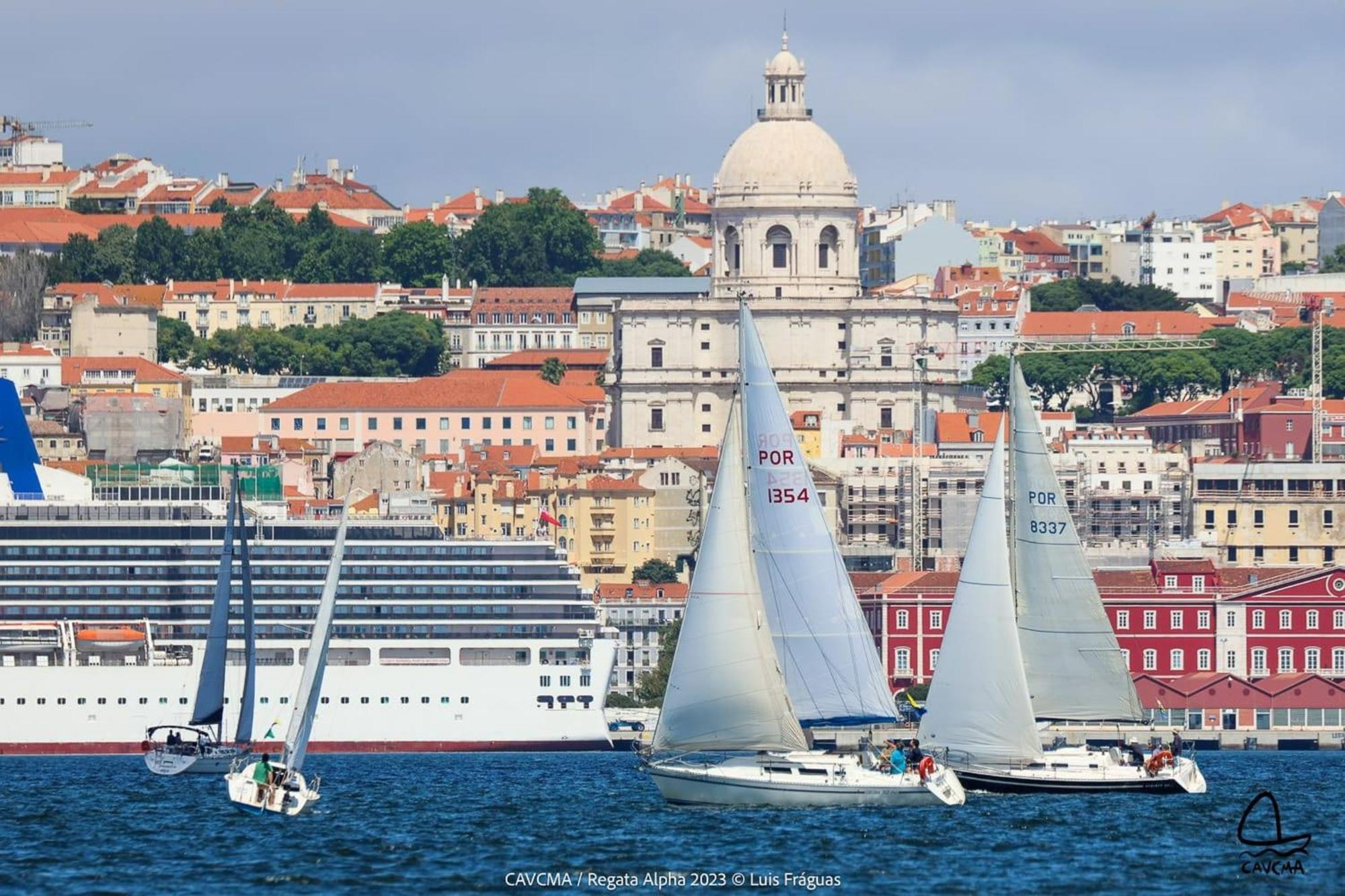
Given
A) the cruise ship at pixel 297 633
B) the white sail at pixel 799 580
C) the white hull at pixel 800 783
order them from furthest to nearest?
1. the cruise ship at pixel 297 633
2. the white sail at pixel 799 580
3. the white hull at pixel 800 783

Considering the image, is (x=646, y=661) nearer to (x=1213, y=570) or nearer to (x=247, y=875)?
(x=1213, y=570)

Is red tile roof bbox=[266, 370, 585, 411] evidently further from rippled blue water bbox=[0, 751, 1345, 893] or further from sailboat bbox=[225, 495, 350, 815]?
sailboat bbox=[225, 495, 350, 815]

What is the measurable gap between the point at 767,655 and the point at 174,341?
94818 millimetres

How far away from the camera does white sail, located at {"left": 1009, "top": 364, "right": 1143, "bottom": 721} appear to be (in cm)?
5834

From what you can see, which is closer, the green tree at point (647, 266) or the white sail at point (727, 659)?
the white sail at point (727, 659)

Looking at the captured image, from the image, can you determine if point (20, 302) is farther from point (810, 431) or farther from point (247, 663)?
point (247, 663)

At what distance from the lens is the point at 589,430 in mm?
130500

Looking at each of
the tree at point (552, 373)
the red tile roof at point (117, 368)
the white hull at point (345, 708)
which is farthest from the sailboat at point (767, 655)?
the tree at point (552, 373)

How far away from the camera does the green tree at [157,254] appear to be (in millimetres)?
154375

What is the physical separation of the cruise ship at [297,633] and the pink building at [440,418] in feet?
123

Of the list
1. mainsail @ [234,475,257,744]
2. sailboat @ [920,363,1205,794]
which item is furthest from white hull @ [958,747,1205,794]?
mainsail @ [234,475,257,744]

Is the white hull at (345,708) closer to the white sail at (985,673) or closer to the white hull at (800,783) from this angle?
the white sail at (985,673)

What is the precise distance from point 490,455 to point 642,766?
225ft

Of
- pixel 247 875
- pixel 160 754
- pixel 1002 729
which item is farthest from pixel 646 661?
pixel 247 875
